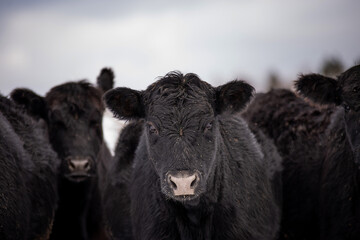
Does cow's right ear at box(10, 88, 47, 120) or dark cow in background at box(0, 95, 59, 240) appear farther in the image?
cow's right ear at box(10, 88, 47, 120)

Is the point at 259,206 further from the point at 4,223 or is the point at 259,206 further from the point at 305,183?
the point at 4,223

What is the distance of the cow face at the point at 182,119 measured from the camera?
464 centimetres

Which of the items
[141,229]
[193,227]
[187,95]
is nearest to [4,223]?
[141,229]

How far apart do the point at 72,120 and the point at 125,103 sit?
2516 mm

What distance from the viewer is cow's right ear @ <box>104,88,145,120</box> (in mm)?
5582

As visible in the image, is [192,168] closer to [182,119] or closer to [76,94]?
[182,119]

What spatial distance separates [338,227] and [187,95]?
2782mm

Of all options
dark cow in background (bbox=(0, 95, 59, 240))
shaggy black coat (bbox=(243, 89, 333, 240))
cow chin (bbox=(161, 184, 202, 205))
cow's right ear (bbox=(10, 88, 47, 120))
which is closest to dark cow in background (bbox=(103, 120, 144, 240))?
dark cow in background (bbox=(0, 95, 59, 240))

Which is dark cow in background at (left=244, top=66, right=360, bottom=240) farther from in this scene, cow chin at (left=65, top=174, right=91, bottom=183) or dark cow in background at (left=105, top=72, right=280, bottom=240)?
cow chin at (left=65, top=174, right=91, bottom=183)

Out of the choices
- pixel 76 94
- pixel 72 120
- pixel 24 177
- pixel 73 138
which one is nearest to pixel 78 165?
pixel 73 138

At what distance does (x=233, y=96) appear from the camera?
5.68 meters

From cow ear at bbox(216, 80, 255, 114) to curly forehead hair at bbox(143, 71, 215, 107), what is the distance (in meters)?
0.11

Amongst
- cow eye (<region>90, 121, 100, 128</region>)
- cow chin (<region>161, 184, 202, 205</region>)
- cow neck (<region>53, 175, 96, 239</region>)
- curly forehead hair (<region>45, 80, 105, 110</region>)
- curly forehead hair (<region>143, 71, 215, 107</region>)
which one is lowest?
cow neck (<region>53, 175, 96, 239</region>)

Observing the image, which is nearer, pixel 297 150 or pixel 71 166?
pixel 71 166
